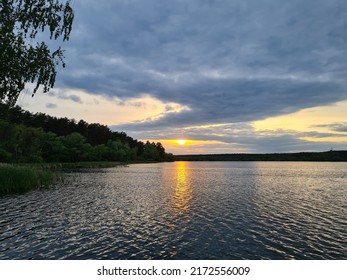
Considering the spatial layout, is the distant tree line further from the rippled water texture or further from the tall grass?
the rippled water texture

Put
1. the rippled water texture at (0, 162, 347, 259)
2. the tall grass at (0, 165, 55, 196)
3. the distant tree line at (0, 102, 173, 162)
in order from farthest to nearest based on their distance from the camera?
the distant tree line at (0, 102, 173, 162) → the tall grass at (0, 165, 55, 196) → the rippled water texture at (0, 162, 347, 259)

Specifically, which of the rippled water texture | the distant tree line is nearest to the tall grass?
the rippled water texture

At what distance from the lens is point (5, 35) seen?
14273 millimetres

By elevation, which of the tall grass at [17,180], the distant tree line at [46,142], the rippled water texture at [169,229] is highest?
the distant tree line at [46,142]

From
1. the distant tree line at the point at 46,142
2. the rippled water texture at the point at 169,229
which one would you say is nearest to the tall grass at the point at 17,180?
the rippled water texture at the point at 169,229

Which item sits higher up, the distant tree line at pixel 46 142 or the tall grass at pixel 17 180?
the distant tree line at pixel 46 142

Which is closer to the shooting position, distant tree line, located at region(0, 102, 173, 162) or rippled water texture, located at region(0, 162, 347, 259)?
rippled water texture, located at region(0, 162, 347, 259)

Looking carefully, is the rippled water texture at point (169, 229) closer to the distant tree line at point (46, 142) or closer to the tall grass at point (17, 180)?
the tall grass at point (17, 180)

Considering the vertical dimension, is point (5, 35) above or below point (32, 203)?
above

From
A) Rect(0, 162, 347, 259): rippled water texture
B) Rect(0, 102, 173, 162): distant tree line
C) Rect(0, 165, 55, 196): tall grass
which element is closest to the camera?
Rect(0, 162, 347, 259): rippled water texture

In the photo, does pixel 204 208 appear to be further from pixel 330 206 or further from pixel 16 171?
pixel 16 171

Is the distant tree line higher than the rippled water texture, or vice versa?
the distant tree line

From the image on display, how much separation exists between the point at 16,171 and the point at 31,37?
1304 inches
